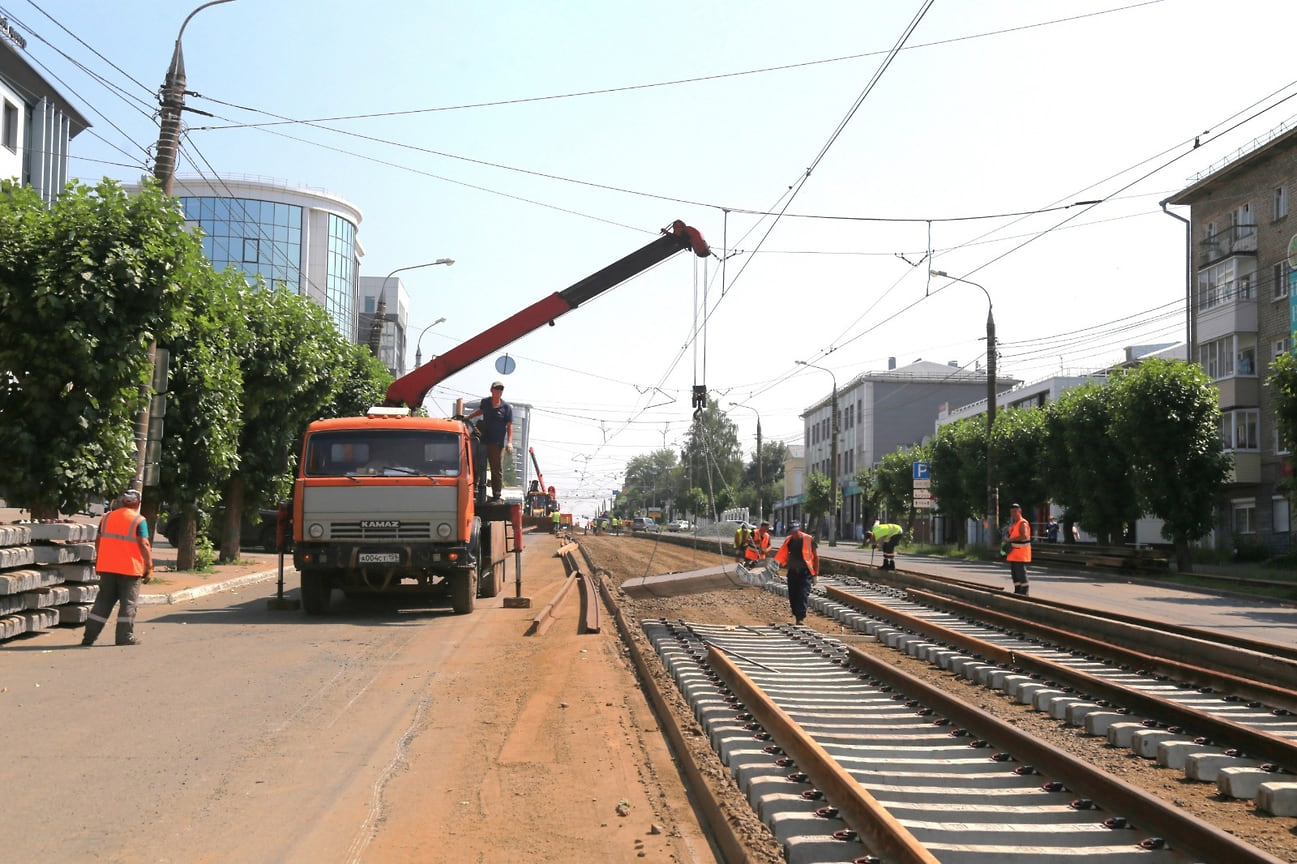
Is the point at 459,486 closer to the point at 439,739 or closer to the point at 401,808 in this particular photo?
the point at 439,739

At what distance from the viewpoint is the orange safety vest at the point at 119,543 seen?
12.1 metres

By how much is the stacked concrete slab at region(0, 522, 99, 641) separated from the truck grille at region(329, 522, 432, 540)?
3.12 metres

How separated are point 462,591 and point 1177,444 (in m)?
25.5

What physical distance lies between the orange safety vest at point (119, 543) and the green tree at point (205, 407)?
7233 millimetres

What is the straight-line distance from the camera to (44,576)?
1284 cm

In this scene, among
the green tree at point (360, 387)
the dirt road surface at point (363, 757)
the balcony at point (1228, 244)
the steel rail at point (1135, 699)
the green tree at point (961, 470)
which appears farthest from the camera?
the green tree at point (961, 470)

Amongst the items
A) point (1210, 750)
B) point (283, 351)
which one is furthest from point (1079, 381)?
point (1210, 750)

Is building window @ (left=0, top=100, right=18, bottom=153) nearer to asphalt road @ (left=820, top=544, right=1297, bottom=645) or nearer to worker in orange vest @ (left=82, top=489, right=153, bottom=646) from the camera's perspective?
worker in orange vest @ (left=82, top=489, right=153, bottom=646)

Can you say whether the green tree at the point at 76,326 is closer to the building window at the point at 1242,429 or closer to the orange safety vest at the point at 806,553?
the orange safety vest at the point at 806,553

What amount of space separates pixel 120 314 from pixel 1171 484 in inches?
1190

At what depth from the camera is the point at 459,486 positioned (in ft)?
52.5

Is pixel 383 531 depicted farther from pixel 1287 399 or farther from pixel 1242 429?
pixel 1242 429

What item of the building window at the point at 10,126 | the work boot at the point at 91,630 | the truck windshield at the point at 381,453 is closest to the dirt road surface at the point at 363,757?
the work boot at the point at 91,630

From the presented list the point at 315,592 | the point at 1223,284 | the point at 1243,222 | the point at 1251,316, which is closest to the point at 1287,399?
the point at 1251,316
